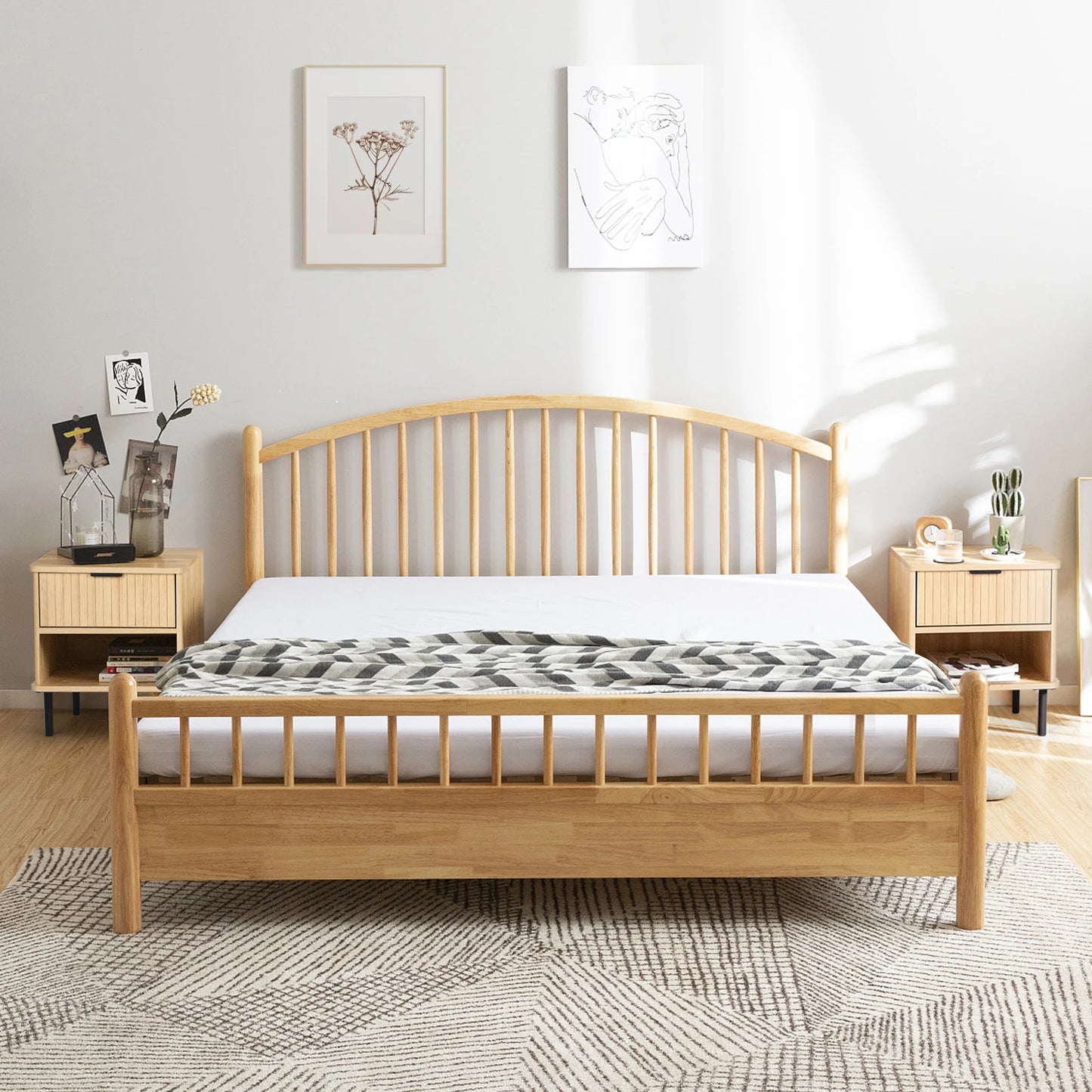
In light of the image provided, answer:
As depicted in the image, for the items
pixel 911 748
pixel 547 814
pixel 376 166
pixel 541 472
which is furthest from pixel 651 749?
pixel 376 166

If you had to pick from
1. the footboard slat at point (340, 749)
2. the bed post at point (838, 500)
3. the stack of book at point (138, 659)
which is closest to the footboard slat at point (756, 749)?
the footboard slat at point (340, 749)

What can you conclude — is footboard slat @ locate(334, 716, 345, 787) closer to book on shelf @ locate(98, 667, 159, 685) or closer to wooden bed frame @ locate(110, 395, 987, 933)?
wooden bed frame @ locate(110, 395, 987, 933)

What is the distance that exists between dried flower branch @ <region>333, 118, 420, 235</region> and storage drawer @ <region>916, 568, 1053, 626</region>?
1973 mm

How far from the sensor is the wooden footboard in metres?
2.22

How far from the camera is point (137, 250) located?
368 cm

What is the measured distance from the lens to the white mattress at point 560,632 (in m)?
2.27

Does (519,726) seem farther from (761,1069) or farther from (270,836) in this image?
(761,1069)

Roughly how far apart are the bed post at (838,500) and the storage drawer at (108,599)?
1985 millimetres

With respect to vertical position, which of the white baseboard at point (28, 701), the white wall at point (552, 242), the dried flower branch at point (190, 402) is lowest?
the white baseboard at point (28, 701)

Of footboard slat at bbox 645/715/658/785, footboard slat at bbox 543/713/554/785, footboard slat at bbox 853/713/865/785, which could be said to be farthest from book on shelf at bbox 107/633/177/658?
footboard slat at bbox 853/713/865/785

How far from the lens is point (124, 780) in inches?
87.4

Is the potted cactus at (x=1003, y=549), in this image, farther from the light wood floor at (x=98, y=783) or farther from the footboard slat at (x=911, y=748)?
the footboard slat at (x=911, y=748)

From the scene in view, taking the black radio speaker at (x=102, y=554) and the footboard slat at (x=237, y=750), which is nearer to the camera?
the footboard slat at (x=237, y=750)

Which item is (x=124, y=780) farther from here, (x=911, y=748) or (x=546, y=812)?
(x=911, y=748)
